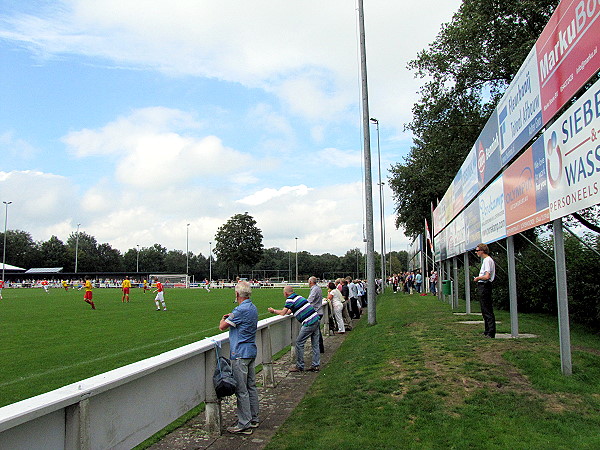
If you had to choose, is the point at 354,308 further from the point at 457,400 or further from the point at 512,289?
the point at 457,400

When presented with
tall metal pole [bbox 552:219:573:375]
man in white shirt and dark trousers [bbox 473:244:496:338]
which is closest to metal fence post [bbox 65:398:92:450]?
tall metal pole [bbox 552:219:573:375]

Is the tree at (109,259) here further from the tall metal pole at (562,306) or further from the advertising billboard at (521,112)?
the tall metal pole at (562,306)

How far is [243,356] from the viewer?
6832 millimetres

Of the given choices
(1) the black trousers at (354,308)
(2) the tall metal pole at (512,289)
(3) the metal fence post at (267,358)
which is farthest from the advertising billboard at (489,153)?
(1) the black trousers at (354,308)

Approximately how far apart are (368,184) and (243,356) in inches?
494

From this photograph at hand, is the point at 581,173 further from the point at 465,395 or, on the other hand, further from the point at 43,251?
the point at 43,251

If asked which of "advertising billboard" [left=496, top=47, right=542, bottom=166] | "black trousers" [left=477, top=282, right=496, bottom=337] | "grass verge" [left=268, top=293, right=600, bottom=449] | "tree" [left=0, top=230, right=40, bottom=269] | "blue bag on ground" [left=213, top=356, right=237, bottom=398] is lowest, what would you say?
"grass verge" [left=268, top=293, right=600, bottom=449]

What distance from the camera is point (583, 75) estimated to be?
6.72 m

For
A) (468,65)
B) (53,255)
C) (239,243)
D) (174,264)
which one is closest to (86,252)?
(53,255)

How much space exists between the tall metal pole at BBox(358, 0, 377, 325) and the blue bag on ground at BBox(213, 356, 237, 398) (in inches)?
451

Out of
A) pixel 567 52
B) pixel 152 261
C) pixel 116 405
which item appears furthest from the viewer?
pixel 152 261

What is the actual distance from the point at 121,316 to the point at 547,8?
23853mm

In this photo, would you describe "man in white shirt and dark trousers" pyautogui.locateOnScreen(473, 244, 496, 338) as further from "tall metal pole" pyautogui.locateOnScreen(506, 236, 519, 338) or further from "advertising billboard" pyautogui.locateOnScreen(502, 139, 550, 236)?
"advertising billboard" pyautogui.locateOnScreen(502, 139, 550, 236)

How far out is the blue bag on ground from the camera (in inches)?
254
